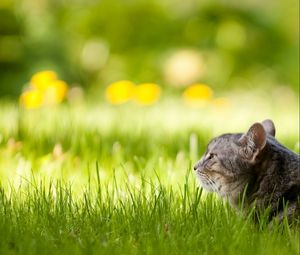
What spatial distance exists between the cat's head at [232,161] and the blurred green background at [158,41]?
19.2ft

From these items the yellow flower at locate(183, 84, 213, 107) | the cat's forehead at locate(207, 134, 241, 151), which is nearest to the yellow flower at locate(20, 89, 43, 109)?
the yellow flower at locate(183, 84, 213, 107)

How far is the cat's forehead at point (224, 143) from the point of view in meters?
3.32

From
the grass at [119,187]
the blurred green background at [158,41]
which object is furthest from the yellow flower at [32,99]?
the blurred green background at [158,41]

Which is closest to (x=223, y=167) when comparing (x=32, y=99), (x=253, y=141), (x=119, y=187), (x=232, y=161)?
(x=232, y=161)

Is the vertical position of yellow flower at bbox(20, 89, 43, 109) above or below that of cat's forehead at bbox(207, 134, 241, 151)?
above

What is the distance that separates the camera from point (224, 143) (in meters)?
3.37

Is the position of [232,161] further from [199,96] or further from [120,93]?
[199,96]

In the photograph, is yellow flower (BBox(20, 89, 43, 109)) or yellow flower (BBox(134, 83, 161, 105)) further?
yellow flower (BBox(134, 83, 161, 105))

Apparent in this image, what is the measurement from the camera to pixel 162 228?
287cm

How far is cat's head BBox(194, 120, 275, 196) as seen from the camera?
3189mm

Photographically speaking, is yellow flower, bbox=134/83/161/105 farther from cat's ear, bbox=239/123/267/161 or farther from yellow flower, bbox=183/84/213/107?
cat's ear, bbox=239/123/267/161

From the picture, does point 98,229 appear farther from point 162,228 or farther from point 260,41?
point 260,41

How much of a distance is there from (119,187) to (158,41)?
653 centimetres

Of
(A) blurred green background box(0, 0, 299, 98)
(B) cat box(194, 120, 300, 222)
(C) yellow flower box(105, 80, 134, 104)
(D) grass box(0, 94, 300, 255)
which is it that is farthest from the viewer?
(A) blurred green background box(0, 0, 299, 98)
